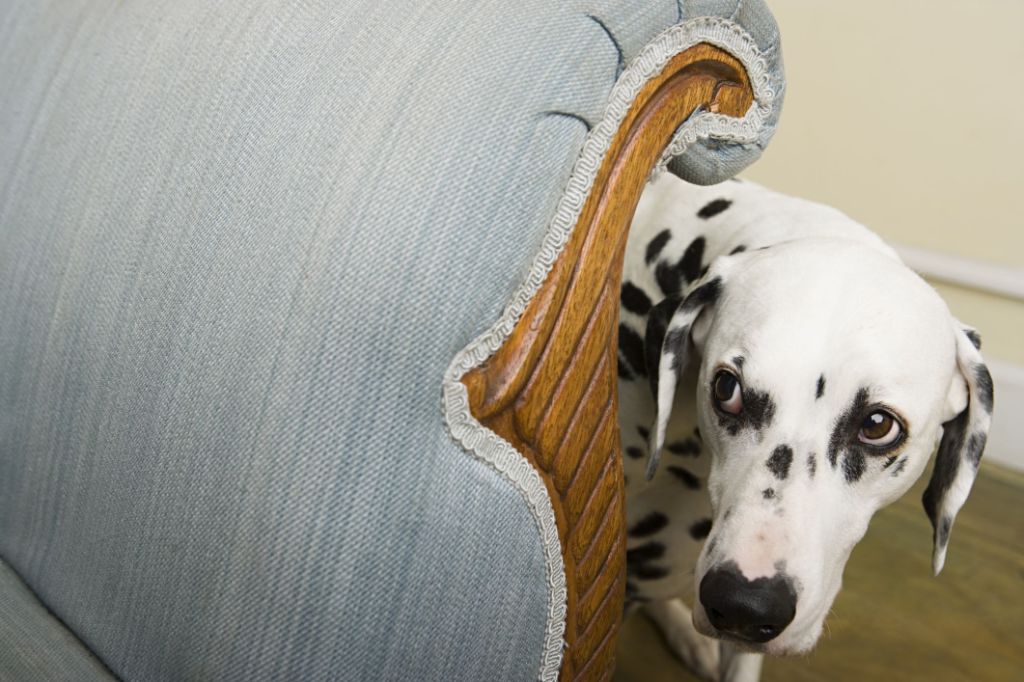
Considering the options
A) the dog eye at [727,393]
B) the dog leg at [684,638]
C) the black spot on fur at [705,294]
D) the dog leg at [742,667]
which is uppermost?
the black spot on fur at [705,294]

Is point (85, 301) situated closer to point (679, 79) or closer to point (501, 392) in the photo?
point (501, 392)

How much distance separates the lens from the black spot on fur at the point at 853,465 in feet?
3.41

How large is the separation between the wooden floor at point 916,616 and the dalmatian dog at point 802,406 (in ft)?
1.77

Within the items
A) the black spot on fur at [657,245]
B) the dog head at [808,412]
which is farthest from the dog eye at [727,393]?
the black spot on fur at [657,245]

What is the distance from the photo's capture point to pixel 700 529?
4.52 ft

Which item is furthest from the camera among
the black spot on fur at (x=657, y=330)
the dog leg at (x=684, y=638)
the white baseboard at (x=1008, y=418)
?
the white baseboard at (x=1008, y=418)

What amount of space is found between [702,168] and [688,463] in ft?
1.83

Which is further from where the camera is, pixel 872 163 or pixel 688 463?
pixel 872 163

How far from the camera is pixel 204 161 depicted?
0.79 metres

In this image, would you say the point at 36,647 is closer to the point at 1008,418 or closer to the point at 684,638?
the point at 684,638

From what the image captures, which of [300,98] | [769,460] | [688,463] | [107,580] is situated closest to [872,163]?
[688,463]

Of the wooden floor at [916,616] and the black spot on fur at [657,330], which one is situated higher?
the black spot on fur at [657,330]

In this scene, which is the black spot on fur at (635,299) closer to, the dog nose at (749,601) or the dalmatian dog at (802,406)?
the dalmatian dog at (802,406)

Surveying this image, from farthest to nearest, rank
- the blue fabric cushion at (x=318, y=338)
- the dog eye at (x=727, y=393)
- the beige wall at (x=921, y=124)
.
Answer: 1. the beige wall at (x=921, y=124)
2. the dog eye at (x=727, y=393)
3. the blue fabric cushion at (x=318, y=338)
